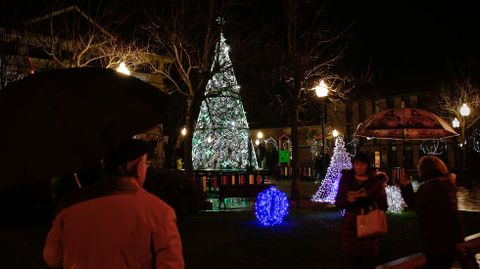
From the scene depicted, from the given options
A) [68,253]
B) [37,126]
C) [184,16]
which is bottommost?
[68,253]

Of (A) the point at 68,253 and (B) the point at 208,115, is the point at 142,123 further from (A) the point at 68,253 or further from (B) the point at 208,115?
(B) the point at 208,115

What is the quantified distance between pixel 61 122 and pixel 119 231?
2.96ft

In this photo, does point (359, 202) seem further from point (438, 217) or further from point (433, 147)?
point (433, 147)

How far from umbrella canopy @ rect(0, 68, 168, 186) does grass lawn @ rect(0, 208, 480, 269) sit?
5421 mm

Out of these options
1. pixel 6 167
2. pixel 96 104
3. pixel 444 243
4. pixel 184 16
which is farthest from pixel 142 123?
pixel 184 16

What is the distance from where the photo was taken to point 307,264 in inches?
327

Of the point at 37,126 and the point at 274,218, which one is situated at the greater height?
the point at 37,126

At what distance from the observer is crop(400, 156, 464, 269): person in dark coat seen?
19.2ft

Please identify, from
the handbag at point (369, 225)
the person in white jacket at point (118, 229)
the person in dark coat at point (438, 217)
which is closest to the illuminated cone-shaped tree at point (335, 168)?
→ the person in dark coat at point (438, 217)

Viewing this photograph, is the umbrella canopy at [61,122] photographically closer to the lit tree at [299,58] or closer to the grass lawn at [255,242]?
the grass lawn at [255,242]

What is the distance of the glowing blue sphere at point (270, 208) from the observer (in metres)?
12.3

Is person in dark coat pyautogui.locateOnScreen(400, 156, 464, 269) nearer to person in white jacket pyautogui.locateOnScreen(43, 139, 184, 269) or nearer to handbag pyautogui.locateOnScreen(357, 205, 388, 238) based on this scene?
handbag pyautogui.locateOnScreen(357, 205, 388, 238)

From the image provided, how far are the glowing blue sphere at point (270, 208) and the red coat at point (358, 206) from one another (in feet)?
21.0

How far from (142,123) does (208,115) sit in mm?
18033
